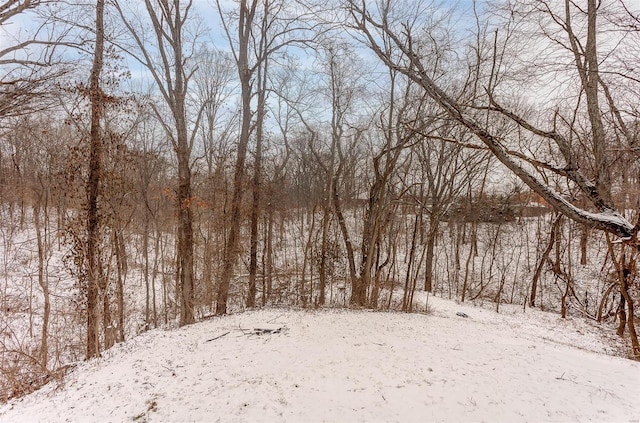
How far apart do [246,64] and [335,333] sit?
28.5ft

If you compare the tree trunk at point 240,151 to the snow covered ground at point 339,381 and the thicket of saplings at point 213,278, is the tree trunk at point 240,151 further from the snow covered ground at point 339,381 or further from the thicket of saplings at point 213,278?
the snow covered ground at point 339,381

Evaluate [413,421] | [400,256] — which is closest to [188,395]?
[413,421]

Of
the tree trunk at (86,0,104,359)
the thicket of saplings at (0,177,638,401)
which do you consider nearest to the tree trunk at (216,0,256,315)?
the thicket of saplings at (0,177,638,401)

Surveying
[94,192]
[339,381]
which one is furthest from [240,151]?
[339,381]

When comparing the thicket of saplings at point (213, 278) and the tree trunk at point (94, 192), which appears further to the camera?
the thicket of saplings at point (213, 278)

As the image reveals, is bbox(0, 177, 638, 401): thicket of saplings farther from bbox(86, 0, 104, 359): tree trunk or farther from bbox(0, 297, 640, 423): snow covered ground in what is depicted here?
bbox(0, 297, 640, 423): snow covered ground

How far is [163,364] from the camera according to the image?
5031 millimetres

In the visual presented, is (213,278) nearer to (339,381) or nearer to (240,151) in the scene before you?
(240,151)

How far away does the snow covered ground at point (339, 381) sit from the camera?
3.56 m

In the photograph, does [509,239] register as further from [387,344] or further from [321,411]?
[321,411]

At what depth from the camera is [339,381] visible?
4.21 m

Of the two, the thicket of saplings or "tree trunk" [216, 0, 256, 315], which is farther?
"tree trunk" [216, 0, 256, 315]

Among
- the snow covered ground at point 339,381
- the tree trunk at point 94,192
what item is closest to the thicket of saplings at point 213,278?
the tree trunk at point 94,192

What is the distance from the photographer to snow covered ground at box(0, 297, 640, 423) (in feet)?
11.7
